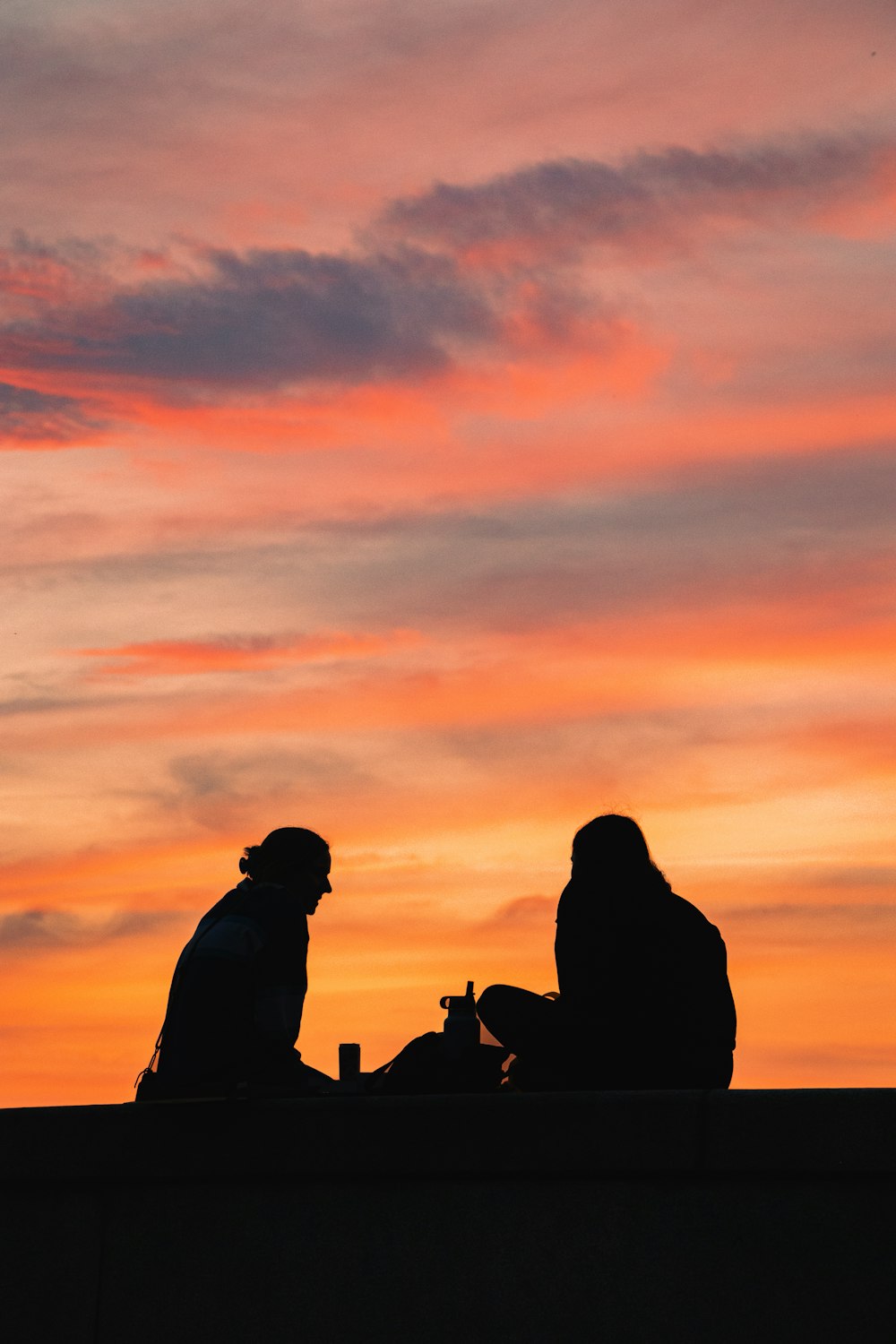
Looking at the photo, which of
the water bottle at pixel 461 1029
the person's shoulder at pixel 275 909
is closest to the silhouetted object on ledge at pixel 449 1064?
the water bottle at pixel 461 1029

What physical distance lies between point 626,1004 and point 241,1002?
143 centimetres

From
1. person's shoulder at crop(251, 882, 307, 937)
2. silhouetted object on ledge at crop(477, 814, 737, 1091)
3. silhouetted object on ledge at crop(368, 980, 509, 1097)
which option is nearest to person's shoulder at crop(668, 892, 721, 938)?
silhouetted object on ledge at crop(477, 814, 737, 1091)

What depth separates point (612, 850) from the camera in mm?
7430

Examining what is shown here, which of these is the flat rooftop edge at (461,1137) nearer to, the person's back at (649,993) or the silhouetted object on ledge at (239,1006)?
the silhouetted object on ledge at (239,1006)

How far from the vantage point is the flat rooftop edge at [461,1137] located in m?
6.43

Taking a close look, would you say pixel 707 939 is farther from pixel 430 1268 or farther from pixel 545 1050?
pixel 430 1268

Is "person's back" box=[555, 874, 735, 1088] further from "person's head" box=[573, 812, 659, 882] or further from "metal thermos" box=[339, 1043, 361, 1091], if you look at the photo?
"metal thermos" box=[339, 1043, 361, 1091]

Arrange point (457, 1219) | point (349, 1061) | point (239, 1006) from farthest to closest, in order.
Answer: point (349, 1061) → point (239, 1006) → point (457, 1219)

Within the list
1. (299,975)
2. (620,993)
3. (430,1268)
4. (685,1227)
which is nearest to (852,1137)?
(685,1227)

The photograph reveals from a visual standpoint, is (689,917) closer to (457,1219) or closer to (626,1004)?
(626,1004)

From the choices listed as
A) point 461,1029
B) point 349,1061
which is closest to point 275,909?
point 461,1029

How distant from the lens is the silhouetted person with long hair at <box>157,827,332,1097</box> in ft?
24.2

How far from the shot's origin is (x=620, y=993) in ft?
23.6

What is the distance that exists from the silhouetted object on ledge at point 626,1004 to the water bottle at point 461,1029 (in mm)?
134
